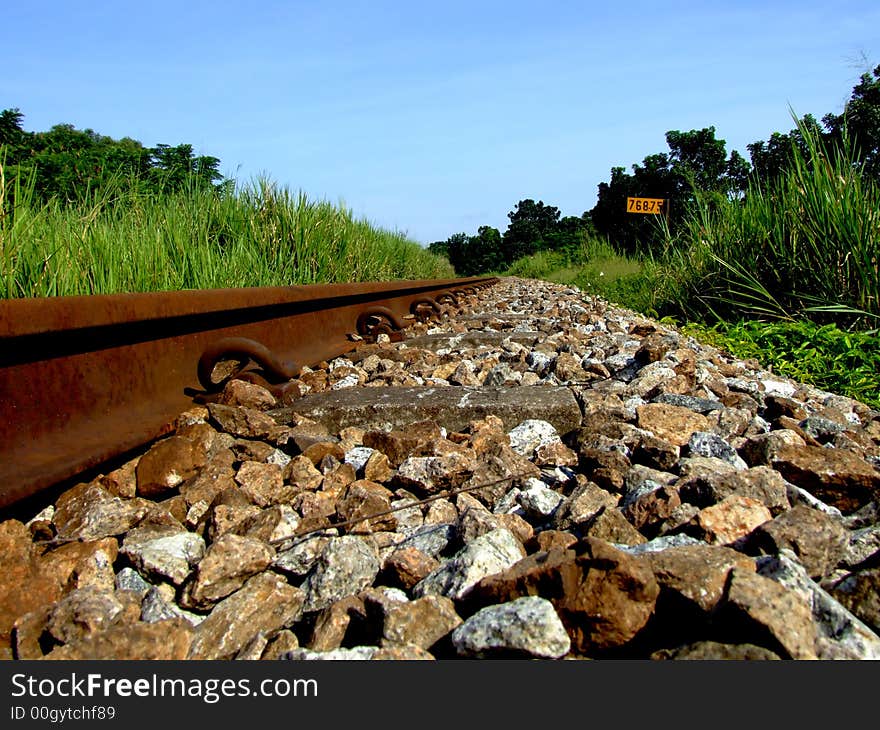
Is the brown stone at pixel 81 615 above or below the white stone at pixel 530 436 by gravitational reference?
below

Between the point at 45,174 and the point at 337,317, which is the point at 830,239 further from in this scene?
the point at 45,174

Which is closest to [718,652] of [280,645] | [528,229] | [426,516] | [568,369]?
[280,645]

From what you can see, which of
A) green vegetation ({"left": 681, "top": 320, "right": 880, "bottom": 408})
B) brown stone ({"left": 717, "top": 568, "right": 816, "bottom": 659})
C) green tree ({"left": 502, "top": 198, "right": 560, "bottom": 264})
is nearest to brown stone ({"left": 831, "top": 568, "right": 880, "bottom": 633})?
brown stone ({"left": 717, "top": 568, "right": 816, "bottom": 659})

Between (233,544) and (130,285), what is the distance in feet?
6.77

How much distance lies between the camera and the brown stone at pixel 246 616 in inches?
40.1

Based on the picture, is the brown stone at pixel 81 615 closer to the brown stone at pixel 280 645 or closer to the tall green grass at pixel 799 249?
the brown stone at pixel 280 645

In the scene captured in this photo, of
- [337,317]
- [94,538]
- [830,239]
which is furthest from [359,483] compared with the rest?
[830,239]

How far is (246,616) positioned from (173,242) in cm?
295

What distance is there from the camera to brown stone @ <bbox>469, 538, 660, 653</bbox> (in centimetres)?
92

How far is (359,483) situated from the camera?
5.32 feet

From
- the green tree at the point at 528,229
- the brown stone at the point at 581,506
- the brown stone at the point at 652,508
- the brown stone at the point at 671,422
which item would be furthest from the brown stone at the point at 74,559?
the green tree at the point at 528,229

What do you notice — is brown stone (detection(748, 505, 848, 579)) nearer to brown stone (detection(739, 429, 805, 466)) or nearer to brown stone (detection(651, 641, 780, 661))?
brown stone (detection(651, 641, 780, 661))

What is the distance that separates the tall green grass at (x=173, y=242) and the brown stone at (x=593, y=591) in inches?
78.3

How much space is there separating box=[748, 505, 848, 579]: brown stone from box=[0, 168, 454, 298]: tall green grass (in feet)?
7.37
